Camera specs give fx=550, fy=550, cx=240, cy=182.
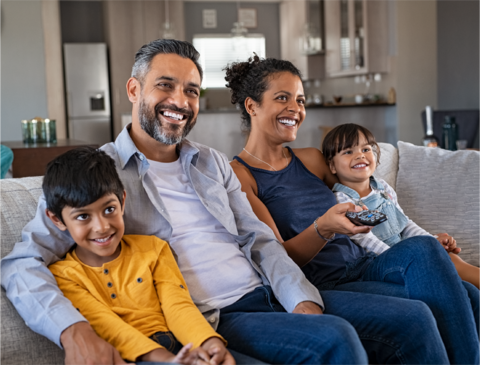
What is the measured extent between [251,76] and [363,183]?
583mm

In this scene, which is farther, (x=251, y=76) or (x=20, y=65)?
(x=20, y=65)

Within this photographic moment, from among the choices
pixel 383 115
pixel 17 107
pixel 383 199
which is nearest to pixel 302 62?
pixel 383 115

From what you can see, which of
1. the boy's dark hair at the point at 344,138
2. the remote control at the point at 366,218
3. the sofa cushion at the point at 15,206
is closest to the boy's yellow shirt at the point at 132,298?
the sofa cushion at the point at 15,206

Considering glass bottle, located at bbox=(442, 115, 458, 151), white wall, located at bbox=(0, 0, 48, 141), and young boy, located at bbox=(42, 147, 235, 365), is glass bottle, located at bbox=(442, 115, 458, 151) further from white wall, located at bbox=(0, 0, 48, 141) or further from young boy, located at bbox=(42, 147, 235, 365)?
white wall, located at bbox=(0, 0, 48, 141)

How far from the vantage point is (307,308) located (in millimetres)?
1449

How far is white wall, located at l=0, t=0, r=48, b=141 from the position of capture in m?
5.45

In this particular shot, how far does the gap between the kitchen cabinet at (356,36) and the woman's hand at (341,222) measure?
17.0ft

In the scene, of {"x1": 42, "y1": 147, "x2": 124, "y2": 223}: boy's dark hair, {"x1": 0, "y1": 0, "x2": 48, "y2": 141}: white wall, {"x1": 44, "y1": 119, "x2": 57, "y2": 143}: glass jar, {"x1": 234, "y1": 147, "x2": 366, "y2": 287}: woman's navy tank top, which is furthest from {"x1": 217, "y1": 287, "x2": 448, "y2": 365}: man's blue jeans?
{"x1": 0, "y1": 0, "x2": 48, "y2": 141}: white wall

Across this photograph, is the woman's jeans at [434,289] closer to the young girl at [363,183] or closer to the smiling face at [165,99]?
the young girl at [363,183]

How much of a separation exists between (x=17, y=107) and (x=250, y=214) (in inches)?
183

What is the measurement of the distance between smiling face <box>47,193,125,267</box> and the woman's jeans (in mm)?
617

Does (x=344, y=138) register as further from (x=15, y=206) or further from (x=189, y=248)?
(x=15, y=206)

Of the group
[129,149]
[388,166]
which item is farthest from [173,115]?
[388,166]

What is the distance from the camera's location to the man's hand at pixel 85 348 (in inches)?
44.7
